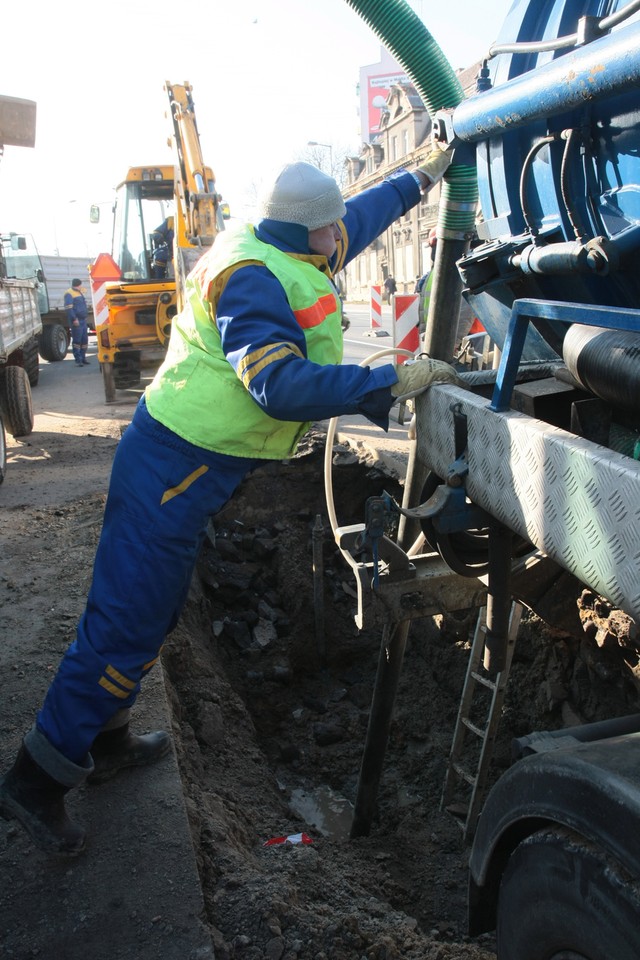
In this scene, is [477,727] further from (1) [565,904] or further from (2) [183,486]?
(1) [565,904]

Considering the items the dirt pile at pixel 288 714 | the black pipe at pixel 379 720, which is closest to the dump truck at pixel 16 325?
the dirt pile at pixel 288 714

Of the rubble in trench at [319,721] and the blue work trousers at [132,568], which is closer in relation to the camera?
the rubble in trench at [319,721]

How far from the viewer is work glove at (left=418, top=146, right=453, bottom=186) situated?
9.96 feet

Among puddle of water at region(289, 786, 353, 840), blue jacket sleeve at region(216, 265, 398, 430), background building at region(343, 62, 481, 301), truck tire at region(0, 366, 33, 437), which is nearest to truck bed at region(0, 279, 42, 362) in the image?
truck tire at region(0, 366, 33, 437)

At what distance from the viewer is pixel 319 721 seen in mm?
5066

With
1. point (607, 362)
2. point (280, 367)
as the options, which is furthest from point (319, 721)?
point (607, 362)

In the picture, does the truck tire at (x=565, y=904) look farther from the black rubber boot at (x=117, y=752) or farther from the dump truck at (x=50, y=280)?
the dump truck at (x=50, y=280)

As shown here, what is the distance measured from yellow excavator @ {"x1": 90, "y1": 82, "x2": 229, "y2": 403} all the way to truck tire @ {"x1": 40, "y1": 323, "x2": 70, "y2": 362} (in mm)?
6523

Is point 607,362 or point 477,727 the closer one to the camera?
point 607,362

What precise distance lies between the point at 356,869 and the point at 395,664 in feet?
2.76

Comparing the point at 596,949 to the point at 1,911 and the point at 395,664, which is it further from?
the point at 395,664

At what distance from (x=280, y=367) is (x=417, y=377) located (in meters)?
0.46

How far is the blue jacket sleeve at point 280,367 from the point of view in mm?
2301

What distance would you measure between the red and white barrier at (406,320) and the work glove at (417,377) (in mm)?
7088
